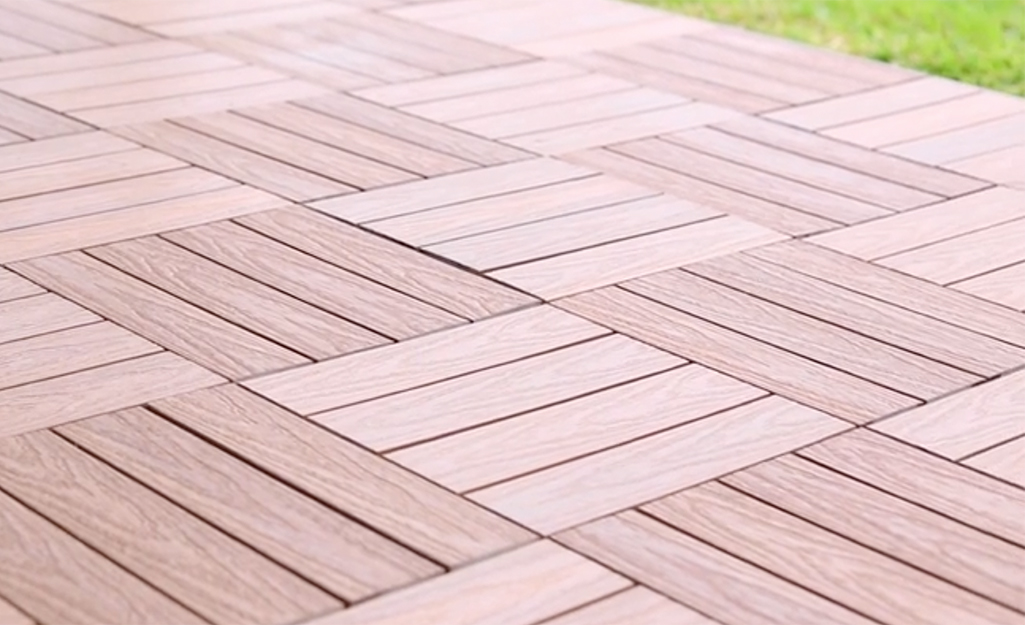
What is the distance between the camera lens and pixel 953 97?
3.35 meters

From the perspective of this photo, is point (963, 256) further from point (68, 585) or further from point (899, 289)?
point (68, 585)

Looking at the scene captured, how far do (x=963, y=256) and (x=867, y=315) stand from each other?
0.97 feet

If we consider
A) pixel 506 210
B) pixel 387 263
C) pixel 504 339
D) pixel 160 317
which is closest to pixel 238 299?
pixel 160 317

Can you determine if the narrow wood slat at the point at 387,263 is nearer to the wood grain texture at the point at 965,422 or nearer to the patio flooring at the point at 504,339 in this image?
the patio flooring at the point at 504,339

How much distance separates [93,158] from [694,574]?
1573 millimetres

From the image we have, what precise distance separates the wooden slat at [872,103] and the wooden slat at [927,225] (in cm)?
45

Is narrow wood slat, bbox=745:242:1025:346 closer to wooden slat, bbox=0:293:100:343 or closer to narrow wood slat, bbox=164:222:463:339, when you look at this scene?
narrow wood slat, bbox=164:222:463:339

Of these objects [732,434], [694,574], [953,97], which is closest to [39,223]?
[732,434]

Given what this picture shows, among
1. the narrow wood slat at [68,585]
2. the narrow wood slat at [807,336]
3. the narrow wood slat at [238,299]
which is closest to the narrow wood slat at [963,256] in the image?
the narrow wood slat at [807,336]

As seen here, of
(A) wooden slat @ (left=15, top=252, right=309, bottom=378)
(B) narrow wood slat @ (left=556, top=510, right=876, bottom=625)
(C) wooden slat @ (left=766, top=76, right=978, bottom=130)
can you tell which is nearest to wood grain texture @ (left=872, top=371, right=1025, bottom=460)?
(B) narrow wood slat @ (left=556, top=510, right=876, bottom=625)

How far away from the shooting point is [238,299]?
7.50 feet

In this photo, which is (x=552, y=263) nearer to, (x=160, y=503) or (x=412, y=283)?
(x=412, y=283)

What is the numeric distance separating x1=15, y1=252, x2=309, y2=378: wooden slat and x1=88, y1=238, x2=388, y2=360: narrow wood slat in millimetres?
20

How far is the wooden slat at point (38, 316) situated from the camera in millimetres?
2178
